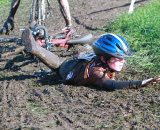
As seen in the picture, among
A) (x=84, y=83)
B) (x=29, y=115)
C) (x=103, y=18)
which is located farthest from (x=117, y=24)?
(x=29, y=115)

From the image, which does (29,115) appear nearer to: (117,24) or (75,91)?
(75,91)

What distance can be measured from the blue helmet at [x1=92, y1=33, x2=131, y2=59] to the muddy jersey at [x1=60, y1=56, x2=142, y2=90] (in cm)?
14

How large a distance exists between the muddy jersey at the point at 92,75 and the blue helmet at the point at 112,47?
143mm

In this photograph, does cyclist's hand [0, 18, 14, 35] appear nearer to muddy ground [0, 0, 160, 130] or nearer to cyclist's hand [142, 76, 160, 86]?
muddy ground [0, 0, 160, 130]

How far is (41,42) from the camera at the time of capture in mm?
9406

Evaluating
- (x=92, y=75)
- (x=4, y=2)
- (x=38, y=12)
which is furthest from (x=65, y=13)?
(x=4, y=2)

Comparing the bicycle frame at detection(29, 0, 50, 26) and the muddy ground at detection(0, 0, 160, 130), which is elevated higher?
the bicycle frame at detection(29, 0, 50, 26)

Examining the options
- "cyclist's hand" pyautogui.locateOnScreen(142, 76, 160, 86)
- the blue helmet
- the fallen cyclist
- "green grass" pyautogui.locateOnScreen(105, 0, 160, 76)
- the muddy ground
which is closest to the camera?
the muddy ground

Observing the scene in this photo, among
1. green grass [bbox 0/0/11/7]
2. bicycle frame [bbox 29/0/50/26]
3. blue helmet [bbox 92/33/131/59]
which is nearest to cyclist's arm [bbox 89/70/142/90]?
blue helmet [bbox 92/33/131/59]

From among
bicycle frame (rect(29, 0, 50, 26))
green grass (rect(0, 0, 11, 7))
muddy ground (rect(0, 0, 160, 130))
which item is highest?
bicycle frame (rect(29, 0, 50, 26))

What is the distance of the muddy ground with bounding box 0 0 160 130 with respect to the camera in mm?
5898

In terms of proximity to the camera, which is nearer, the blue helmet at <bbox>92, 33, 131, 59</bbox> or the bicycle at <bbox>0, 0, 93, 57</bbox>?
the blue helmet at <bbox>92, 33, 131, 59</bbox>

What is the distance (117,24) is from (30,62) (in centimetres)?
323

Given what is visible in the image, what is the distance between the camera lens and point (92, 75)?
7.34 metres
